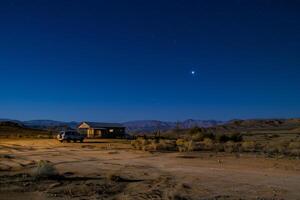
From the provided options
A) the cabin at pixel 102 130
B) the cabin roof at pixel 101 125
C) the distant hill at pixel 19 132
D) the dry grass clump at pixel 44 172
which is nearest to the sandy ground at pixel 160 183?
the dry grass clump at pixel 44 172

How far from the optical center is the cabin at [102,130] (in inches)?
3275

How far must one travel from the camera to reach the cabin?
83.2 metres

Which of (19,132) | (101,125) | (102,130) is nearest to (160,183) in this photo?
(102,130)

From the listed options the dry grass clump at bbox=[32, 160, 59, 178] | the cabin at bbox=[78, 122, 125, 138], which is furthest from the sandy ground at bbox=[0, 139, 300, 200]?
the cabin at bbox=[78, 122, 125, 138]

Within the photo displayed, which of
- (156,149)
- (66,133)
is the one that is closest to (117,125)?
(66,133)

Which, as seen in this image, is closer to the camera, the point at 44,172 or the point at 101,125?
the point at 44,172

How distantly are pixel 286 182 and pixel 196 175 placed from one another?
4.43 meters

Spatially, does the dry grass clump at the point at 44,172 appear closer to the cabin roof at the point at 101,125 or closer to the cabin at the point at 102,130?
the cabin at the point at 102,130

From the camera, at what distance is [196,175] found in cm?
2205

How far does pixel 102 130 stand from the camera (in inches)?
3275

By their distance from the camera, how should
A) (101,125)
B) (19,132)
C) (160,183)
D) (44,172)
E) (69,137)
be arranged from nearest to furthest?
(160,183), (44,172), (69,137), (101,125), (19,132)

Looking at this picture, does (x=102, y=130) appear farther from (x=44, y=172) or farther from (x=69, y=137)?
(x=44, y=172)

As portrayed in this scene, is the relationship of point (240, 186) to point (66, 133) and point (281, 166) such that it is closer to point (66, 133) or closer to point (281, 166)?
point (281, 166)

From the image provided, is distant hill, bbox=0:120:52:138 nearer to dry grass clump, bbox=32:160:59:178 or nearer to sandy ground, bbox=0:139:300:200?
sandy ground, bbox=0:139:300:200
